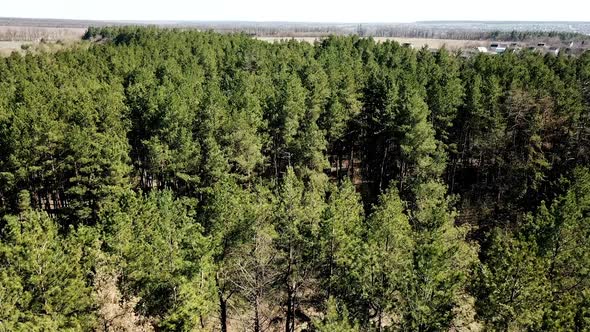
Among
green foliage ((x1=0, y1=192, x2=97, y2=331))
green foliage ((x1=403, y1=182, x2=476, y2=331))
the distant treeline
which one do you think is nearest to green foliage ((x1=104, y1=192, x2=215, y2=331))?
the distant treeline

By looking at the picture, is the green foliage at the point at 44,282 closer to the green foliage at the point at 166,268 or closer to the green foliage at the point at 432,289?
the green foliage at the point at 166,268

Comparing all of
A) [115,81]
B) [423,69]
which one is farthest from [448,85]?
[115,81]

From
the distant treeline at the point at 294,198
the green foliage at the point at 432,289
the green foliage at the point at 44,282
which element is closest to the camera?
the green foliage at the point at 44,282

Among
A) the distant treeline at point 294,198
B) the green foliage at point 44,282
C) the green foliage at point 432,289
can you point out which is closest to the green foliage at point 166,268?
the distant treeline at point 294,198

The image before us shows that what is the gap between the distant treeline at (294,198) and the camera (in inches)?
933

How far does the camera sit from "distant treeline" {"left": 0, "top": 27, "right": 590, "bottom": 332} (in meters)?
23.7

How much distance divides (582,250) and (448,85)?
28.3 m

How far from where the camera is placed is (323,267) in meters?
30.4

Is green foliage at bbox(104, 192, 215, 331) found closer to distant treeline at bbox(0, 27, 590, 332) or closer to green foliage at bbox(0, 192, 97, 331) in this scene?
distant treeline at bbox(0, 27, 590, 332)

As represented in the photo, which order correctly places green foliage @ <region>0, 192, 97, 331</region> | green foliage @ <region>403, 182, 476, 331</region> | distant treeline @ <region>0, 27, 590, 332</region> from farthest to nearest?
distant treeline @ <region>0, 27, 590, 332</region>
green foliage @ <region>403, 182, 476, 331</region>
green foliage @ <region>0, 192, 97, 331</region>

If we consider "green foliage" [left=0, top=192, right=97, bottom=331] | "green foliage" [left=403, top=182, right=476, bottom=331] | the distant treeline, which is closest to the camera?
"green foliage" [left=0, top=192, right=97, bottom=331]

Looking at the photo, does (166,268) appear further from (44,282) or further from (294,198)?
(294,198)

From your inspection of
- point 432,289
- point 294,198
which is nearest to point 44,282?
point 294,198

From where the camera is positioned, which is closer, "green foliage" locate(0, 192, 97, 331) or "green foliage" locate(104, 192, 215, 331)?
"green foliage" locate(0, 192, 97, 331)
